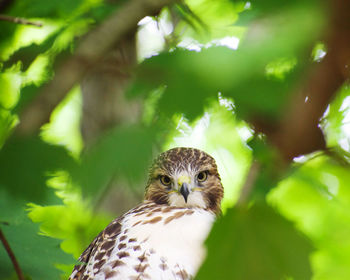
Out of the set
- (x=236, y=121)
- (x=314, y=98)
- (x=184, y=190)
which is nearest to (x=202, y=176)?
(x=184, y=190)

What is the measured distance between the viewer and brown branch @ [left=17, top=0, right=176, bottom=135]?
94cm

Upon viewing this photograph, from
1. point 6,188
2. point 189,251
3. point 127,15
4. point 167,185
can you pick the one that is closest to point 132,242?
point 189,251

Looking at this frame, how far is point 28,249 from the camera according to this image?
1.33 meters

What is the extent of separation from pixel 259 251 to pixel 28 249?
2.91 ft

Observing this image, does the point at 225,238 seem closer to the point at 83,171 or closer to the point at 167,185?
the point at 83,171

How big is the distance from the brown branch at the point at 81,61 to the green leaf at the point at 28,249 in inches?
13.0

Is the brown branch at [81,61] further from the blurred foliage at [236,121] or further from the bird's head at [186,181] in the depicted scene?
the bird's head at [186,181]

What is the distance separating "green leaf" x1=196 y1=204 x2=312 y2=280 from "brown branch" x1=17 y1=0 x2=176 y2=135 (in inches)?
16.3

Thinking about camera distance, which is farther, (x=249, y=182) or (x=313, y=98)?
(x=249, y=182)

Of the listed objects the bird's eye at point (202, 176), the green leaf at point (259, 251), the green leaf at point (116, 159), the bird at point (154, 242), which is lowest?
the bird's eye at point (202, 176)

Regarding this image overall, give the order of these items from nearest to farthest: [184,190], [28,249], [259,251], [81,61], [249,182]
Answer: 1. [259,251]
2. [249,182]
3. [81,61]
4. [28,249]
5. [184,190]

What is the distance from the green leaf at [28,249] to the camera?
4.06 feet

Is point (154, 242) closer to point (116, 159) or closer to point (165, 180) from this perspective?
point (165, 180)

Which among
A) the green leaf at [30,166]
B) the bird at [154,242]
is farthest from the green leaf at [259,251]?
the bird at [154,242]
